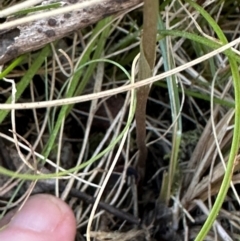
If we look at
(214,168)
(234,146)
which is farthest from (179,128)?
(234,146)

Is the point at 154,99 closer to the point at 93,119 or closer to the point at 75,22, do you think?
the point at 93,119

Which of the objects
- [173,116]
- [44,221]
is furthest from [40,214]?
[173,116]

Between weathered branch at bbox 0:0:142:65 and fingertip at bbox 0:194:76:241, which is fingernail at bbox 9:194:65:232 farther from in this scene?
weathered branch at bbox 0:0:142:65

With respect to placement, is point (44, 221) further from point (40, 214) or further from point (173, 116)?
point (173, 116)

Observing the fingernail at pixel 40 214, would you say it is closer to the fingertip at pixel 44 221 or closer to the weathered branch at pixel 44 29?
the fingertip at pixel 44 221

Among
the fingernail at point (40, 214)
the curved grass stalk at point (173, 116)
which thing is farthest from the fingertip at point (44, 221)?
the curved grass stalk at point (173, 116)
